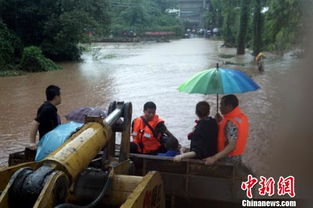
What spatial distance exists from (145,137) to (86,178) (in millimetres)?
1984

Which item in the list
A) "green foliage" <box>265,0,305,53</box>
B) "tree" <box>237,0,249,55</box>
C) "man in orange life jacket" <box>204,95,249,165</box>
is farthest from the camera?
"tree" <box>237,0,249,55</box>

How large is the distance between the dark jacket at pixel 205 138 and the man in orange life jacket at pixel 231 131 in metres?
0.07

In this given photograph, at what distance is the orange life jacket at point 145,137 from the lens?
556cm

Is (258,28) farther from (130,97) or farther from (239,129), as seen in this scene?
(239,129)

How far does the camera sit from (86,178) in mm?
3650

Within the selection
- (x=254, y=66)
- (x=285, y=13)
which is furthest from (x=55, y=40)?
(x=285, y=13)

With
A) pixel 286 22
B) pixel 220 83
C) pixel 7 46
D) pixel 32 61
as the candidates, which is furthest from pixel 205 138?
pixel 7 46

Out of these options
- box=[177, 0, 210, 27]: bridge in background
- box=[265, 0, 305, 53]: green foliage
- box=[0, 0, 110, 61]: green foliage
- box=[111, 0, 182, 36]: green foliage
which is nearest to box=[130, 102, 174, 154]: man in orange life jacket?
box=[265, 0, 305, 53]: green foliage

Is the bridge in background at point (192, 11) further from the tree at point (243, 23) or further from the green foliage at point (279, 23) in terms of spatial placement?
the green foliage at point (279, 23)

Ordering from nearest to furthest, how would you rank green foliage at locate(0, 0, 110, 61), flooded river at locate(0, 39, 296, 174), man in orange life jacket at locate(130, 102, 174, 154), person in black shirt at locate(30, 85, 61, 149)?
person in black shirt at locate(30, 85, 61, 149) → man in orange life jacket at locate(130, 102, 174, 154) → flooded river at locate(0, 39, 296, 174) → green foliage at locate(0, 0, 110, 61)

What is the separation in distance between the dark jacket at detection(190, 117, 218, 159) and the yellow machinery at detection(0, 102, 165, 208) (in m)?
0.80

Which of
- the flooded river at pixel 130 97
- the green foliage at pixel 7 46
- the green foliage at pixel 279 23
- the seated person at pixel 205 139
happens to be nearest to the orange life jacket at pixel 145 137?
the seated person at pixel 205 139

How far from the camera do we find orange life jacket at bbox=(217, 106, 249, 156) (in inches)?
181

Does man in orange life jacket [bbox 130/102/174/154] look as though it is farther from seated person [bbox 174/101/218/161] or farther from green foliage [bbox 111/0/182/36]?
green foliage [bbox 111/0/182/36]
